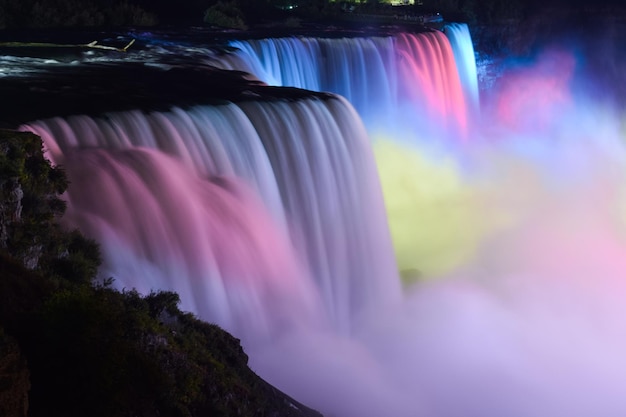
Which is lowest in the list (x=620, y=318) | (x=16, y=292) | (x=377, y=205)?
(x=620, y=318)

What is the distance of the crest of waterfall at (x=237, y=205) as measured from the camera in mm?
6246

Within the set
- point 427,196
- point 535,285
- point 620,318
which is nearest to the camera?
point 620,318

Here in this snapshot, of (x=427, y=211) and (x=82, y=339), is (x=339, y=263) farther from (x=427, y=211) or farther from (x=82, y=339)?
(x=427, y=211)

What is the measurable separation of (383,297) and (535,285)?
3517mm

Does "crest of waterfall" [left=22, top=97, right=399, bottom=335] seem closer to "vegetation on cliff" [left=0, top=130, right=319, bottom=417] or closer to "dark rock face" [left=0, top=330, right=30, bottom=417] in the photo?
"vegetation on cliff" [left=0, top=130, right=319, bottom=417]

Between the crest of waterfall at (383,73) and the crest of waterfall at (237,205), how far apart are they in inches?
159

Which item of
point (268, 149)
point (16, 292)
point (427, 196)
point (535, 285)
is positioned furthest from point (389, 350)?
point (427, 196)

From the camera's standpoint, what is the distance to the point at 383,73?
16000 mm

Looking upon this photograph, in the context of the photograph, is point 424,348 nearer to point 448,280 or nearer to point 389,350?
point 389,350

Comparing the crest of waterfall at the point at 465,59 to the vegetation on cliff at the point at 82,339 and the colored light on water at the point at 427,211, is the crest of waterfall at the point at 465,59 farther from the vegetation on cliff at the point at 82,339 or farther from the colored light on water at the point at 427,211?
the vegetation on cliff at the point at 82,339

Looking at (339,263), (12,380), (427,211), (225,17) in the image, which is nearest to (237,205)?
(339,263)

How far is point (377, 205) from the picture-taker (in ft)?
31.5

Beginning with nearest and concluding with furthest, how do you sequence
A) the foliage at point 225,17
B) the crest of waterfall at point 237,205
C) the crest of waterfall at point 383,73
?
the crest of waterfall at point 237,205 < the crest of waterfall at point 383,73 < the foliage at point 225,17

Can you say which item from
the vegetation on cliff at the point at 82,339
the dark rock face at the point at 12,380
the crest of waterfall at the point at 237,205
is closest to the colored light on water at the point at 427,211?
the crest of waterfall at the point at 237,205
